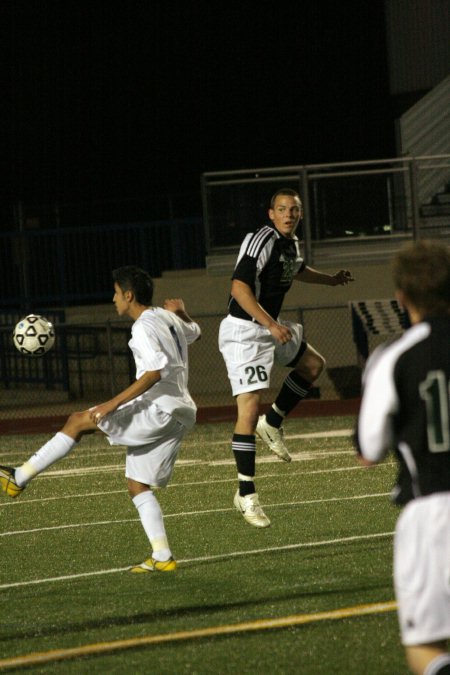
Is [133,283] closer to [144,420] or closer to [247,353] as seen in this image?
[144,420]

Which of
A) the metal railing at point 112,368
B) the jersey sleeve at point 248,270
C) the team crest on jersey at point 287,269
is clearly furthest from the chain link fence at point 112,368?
the jersey sleeve at point 248,270

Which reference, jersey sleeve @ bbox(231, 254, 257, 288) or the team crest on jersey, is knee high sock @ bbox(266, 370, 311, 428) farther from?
jersey sleeve @ bbox(231, 254, 257, 288)

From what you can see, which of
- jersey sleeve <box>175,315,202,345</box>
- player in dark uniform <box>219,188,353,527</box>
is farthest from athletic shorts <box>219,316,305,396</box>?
jersey sleeve <box>175,315,202,345</box>

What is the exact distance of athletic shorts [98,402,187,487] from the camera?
24.7 feet

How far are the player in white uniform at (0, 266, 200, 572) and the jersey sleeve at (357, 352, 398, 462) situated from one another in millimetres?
3463

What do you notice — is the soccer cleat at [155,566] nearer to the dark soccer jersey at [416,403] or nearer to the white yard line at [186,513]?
the white yard line at [186,513]

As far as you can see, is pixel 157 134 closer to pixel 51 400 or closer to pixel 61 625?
pixel 51 400

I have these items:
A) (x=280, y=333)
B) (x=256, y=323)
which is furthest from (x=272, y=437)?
(x=280, y=333)

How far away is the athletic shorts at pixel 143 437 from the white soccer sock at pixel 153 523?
4.2 inches

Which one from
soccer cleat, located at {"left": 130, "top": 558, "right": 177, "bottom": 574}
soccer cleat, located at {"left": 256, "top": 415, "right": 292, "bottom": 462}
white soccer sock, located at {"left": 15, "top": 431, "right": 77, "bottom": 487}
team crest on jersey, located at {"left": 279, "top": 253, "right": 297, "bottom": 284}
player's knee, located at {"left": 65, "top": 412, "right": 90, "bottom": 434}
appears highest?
team crest on jersey, located at {"left": 279, "top": 253, "right": 297, "bottom": 284}

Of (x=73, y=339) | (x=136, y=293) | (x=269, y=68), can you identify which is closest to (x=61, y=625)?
(x=136, y=293)

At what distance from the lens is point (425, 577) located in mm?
3912

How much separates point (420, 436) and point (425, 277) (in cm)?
48

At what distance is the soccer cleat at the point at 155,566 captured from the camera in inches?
295
